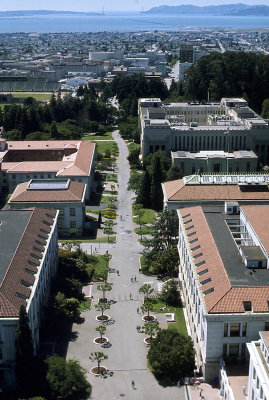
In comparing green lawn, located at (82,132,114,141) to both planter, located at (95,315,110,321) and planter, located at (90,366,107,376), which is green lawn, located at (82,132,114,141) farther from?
planter, located at (90,366,107,376)

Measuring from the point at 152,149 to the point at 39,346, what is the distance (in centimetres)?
6063

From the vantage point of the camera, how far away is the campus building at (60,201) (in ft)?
235

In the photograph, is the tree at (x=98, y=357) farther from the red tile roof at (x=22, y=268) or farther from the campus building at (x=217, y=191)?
the campus building at (x=217, y=191)

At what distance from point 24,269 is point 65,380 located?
1081 cm

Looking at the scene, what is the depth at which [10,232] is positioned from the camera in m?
54.6

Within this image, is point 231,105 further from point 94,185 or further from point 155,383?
point 155,383

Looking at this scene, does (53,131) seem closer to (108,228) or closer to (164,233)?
(108,228)

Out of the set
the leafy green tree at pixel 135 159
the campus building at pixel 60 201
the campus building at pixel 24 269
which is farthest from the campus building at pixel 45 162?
the campus building at pixel 24 269

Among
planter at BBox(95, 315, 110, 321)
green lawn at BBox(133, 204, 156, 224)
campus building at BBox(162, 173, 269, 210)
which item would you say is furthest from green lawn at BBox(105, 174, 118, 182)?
planter at BBox(95, 315, 110, 321)

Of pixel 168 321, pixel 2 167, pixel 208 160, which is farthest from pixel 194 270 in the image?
pixel 2 167

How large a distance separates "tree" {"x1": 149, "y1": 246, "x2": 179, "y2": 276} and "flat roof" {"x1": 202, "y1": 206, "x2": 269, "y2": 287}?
6529 mm

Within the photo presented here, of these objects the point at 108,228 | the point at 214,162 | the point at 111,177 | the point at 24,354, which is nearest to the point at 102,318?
the point at 24,354

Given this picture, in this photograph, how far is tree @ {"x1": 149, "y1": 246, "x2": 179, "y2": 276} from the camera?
2434 inches

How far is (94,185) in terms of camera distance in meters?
96.8
